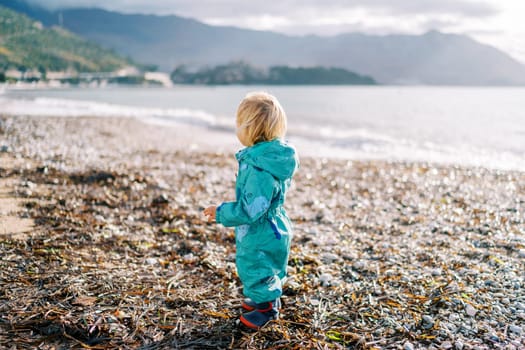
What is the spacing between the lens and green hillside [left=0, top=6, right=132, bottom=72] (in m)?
90.6

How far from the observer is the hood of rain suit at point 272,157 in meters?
4.17

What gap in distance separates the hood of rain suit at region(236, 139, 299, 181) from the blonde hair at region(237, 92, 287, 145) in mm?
102

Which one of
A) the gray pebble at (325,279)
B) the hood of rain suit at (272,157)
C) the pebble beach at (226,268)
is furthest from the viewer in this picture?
the gray pebble at (325,279)

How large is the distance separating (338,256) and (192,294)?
2.64m

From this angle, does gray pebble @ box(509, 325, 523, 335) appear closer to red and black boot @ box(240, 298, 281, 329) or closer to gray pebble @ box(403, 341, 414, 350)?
gray pebble @ box(403, 341, 414, 350)

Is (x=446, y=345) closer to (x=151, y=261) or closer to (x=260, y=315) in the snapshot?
(x=260, y=315)

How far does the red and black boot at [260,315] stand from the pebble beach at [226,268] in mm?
94

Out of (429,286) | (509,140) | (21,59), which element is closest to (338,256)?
(429,286)

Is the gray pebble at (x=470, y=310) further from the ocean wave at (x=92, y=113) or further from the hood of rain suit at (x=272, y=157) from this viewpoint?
the ocean wave at (x=92, y=113)

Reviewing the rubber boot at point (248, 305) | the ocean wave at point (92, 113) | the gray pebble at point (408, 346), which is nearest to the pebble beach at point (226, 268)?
the gray pebble at point (408, 346)

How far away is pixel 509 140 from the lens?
3206 cm

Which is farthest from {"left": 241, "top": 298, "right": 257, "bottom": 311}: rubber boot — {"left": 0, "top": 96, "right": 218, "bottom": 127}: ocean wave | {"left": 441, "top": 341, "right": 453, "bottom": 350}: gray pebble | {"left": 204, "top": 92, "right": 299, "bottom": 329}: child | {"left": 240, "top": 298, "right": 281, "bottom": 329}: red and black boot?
{"left": 0, "top": 96, "right": 218, "bottom": 127}: ocean wave

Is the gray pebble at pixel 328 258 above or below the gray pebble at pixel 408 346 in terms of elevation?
above

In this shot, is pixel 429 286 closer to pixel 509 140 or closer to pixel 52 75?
pixel 509 140
